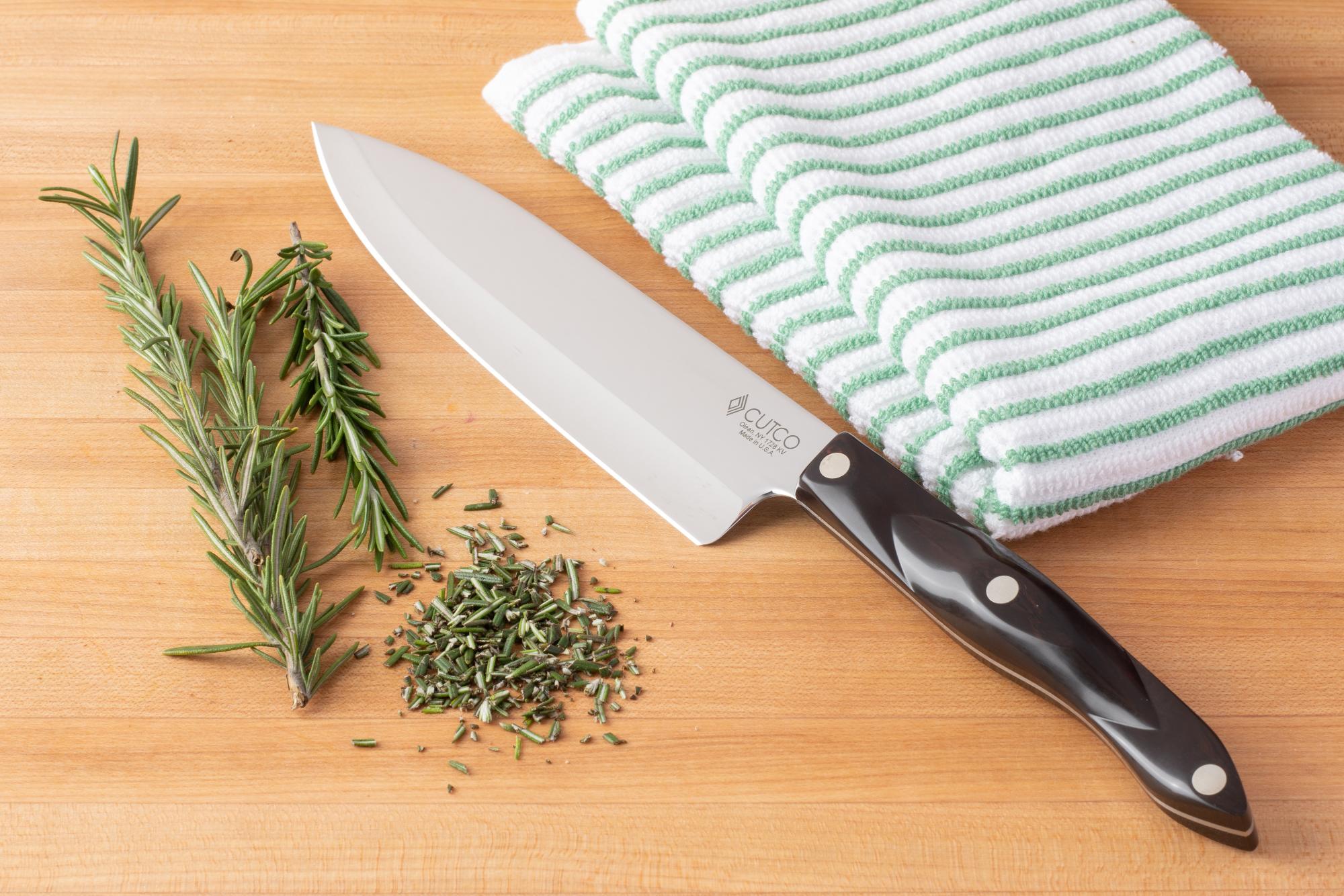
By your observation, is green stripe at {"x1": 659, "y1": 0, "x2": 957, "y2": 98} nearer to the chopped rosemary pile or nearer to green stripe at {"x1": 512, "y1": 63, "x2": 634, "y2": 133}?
green stripe at {"x1": 512, "y1": 63, "x2": 634, "y2": 133}

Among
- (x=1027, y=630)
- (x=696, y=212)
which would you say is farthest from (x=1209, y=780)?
(x=696, y=212)

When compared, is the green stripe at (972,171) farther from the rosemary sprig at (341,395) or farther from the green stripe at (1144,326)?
the rosemary sprig at (341,395)

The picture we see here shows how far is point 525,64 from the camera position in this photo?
1083 millimetres

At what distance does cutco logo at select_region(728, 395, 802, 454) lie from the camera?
2.97 ft

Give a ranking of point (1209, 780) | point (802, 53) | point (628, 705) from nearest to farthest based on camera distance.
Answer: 1. point (1209, 780)
2. point (628, 705)
3. point (802, 53)

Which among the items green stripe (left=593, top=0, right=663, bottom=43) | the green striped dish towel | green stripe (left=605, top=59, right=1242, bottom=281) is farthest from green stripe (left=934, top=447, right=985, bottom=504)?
green stripe (left=593, top=0, right=663, bottom=43)

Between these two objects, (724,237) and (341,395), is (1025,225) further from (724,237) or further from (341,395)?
(341,395)

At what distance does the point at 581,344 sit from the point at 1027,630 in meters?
0.44

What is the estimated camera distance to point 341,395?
0.95 m

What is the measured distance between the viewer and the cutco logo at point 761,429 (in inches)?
35.6

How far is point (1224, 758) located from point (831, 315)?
1.51ft

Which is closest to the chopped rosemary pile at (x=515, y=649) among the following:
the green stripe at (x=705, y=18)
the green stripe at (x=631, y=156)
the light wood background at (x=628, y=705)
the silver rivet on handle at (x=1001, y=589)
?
the light wood background at (x=628, y=705)

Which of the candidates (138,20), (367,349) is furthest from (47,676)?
(138,20)

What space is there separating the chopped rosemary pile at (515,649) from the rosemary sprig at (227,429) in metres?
0.07
